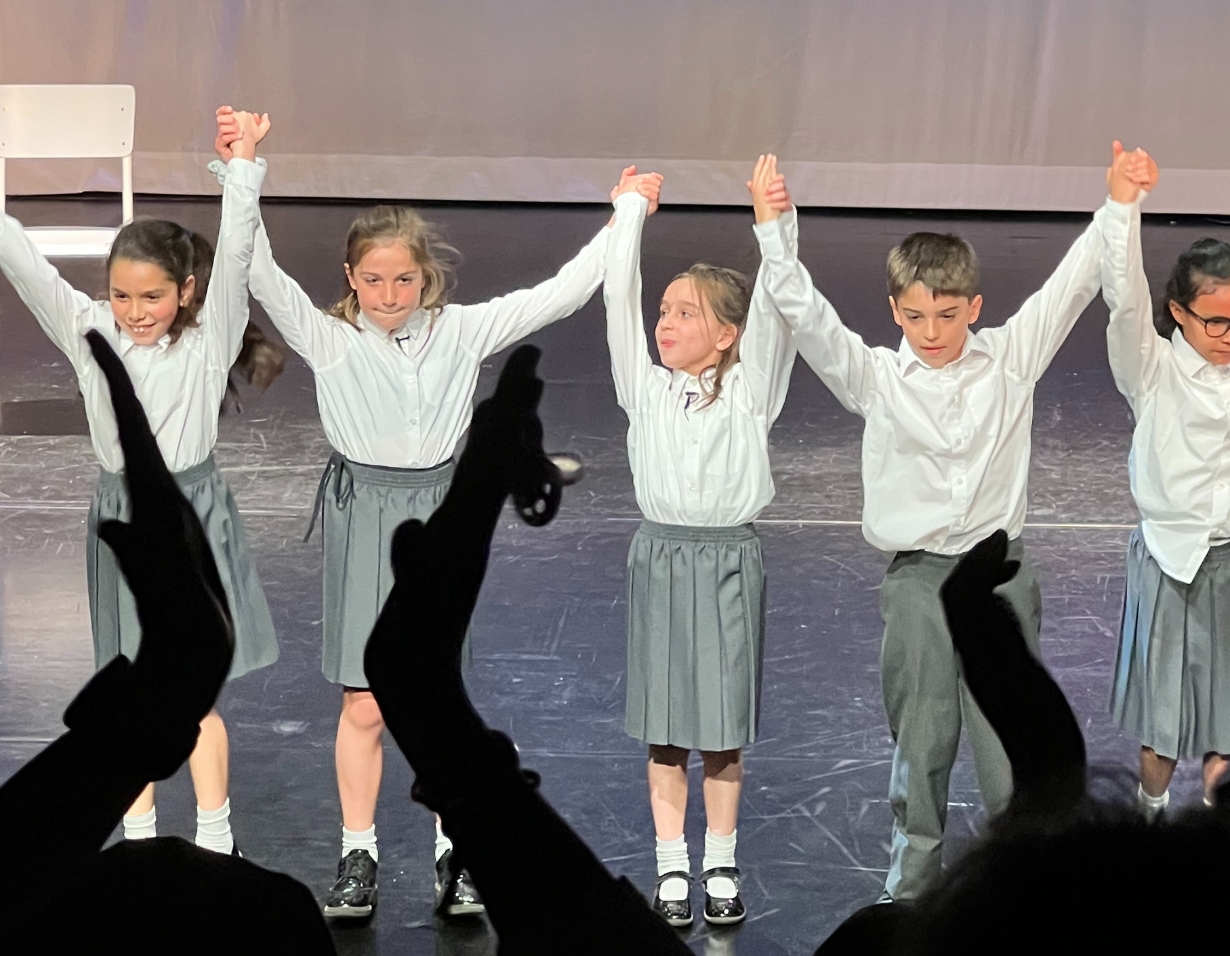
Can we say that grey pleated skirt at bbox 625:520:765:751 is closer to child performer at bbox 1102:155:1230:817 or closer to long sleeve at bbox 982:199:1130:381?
long sleeve at bbox 982:199:1130:381

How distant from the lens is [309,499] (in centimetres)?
444

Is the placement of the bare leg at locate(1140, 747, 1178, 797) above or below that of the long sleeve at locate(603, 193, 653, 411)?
below

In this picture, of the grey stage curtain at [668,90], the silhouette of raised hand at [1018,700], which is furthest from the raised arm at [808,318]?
the grey stage curtain at [668,90]

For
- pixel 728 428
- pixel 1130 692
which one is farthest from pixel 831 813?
pixel 728 428

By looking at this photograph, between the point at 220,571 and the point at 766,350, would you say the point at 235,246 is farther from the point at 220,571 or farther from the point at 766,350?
the point at 766,350

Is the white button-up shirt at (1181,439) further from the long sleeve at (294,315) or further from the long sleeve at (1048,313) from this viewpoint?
the long sleeve at (294,315)

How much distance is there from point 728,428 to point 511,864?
1.73m

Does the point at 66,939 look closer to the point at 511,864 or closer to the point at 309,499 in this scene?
the point at 511,864

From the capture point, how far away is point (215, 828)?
2.46 m

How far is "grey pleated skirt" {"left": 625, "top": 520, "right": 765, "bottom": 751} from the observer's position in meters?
2.37

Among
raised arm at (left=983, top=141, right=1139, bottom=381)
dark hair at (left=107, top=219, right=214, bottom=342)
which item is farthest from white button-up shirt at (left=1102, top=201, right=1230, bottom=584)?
dark hair at (left=107, top=219, right=214, bottom=342)

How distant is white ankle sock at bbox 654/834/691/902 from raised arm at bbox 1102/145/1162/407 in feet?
3.40

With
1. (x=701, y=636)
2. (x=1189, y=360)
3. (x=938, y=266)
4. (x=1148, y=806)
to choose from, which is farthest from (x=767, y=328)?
(x=1148, y=806)

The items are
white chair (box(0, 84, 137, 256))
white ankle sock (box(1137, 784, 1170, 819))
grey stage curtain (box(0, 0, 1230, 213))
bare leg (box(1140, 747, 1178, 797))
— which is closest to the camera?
white ankle sock (box(1137, 784, 1170, 819))
